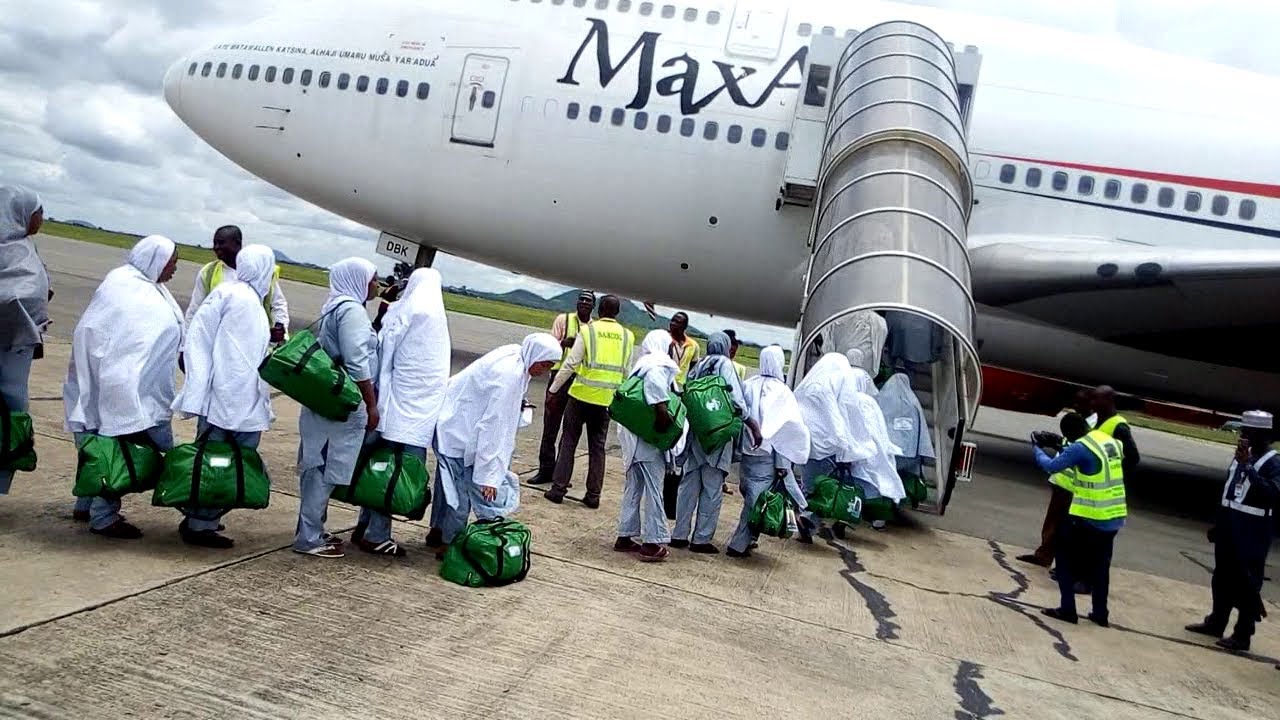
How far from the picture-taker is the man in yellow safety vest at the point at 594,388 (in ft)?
22.7

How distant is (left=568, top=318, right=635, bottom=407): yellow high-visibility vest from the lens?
6.93 meters

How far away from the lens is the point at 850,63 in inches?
382

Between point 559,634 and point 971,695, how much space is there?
1822mm

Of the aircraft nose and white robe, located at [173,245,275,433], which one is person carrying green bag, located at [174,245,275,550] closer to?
white robe, located at [173,245,275,433]

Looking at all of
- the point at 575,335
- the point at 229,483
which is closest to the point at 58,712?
the point at 229,483

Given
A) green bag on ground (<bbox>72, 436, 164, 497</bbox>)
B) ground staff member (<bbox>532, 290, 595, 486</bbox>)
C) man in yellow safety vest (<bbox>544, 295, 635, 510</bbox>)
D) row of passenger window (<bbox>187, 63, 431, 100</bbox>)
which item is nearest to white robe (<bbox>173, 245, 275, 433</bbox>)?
green bag on ground (<bbox>72, 436, 164, 497</bbox>)

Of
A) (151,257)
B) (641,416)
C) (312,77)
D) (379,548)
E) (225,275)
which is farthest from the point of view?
(312,77)

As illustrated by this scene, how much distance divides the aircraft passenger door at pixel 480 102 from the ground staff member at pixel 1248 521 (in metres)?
8.82

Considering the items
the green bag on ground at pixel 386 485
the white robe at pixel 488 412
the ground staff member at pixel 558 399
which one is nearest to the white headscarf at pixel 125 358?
the green bag on ground at pixel 386 485

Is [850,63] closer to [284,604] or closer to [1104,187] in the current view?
[1104,187]

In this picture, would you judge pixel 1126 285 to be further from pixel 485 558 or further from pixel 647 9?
pixel 485 558

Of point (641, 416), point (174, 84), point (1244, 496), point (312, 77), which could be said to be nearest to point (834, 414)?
point (641, 416)

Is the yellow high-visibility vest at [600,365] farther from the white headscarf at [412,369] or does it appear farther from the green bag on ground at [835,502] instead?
the white headscarf at [412,369]

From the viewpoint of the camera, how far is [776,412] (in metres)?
5.90
